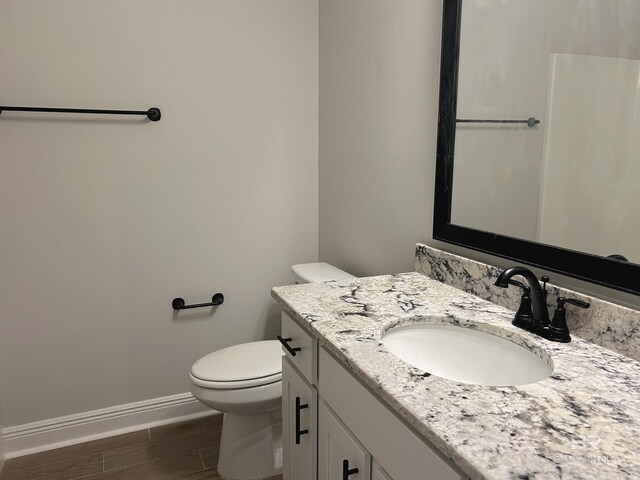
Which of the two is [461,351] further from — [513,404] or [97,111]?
[97,111]

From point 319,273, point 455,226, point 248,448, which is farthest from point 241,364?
point 455,226

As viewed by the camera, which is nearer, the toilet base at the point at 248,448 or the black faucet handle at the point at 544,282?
the black faucet handle at the point at 544,282

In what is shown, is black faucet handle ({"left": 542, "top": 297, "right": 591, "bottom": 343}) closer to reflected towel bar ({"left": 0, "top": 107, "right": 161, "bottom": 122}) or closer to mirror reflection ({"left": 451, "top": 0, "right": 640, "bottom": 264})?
mirror reflection ({"left": 451, "top": 0, "right": 640, "bottom": 264})

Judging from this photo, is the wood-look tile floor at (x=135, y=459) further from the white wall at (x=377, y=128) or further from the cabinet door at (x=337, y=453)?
the white wall at (x=377, y=128)

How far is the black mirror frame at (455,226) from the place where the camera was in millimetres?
1120

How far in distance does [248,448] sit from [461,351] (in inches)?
43.4

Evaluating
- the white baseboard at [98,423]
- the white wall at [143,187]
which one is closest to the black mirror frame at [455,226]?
the white wall at [143,187]

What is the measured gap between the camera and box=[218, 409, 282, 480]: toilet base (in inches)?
75.7

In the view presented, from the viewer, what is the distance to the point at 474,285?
4.63 ft

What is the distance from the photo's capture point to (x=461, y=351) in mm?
1203

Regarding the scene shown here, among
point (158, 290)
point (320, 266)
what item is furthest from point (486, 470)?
point (158, 290)

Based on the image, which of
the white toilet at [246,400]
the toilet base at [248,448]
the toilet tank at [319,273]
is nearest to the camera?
the white toilet at [246,400]

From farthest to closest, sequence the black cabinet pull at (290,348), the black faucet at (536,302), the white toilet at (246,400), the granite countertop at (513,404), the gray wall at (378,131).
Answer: the white toilet at (246,400) < the gray wall at (378,131) < the black cabinet pull at (290,348) < the black faucet at (536,302) < the granite countertop at (513,404)

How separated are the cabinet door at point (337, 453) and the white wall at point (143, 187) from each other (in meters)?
1.26
